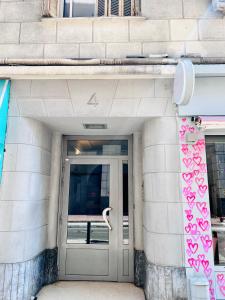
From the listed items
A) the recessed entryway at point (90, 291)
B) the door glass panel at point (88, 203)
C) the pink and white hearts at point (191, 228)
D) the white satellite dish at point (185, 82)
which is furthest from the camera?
the door glass panel at point (88, 203)

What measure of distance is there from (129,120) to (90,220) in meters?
2.39

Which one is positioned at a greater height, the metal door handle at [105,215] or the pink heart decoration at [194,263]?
the metal door handle at [105,215]

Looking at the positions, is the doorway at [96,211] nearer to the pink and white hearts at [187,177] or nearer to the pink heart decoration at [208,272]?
the pink and white hearts at [187,177]

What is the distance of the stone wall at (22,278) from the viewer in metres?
3.73

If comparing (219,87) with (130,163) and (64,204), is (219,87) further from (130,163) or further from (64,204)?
(64,204)

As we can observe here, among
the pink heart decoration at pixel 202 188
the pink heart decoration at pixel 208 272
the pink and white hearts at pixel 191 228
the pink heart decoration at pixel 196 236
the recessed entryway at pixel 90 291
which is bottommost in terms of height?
the recessed entryway at pixel 90 291

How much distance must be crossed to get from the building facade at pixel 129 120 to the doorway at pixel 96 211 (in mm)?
50

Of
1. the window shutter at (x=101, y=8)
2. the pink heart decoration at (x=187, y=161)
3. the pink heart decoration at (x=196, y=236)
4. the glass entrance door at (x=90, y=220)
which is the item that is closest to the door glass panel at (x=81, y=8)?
the window shutter at (x=101, y=8)

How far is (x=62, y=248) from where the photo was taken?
493cm

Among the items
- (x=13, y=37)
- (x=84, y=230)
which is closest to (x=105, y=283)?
(x=84, y=230)

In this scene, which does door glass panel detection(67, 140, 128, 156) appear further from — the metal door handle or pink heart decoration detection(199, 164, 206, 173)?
pink heart decoration detection(199, 164, 206, 173)

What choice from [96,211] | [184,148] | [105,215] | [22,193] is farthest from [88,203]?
[184,148]

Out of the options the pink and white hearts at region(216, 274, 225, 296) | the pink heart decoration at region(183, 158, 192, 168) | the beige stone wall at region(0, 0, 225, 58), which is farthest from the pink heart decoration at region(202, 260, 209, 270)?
the beige stone wall at region(0, 0, 225, 58)

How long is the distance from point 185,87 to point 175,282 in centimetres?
313
